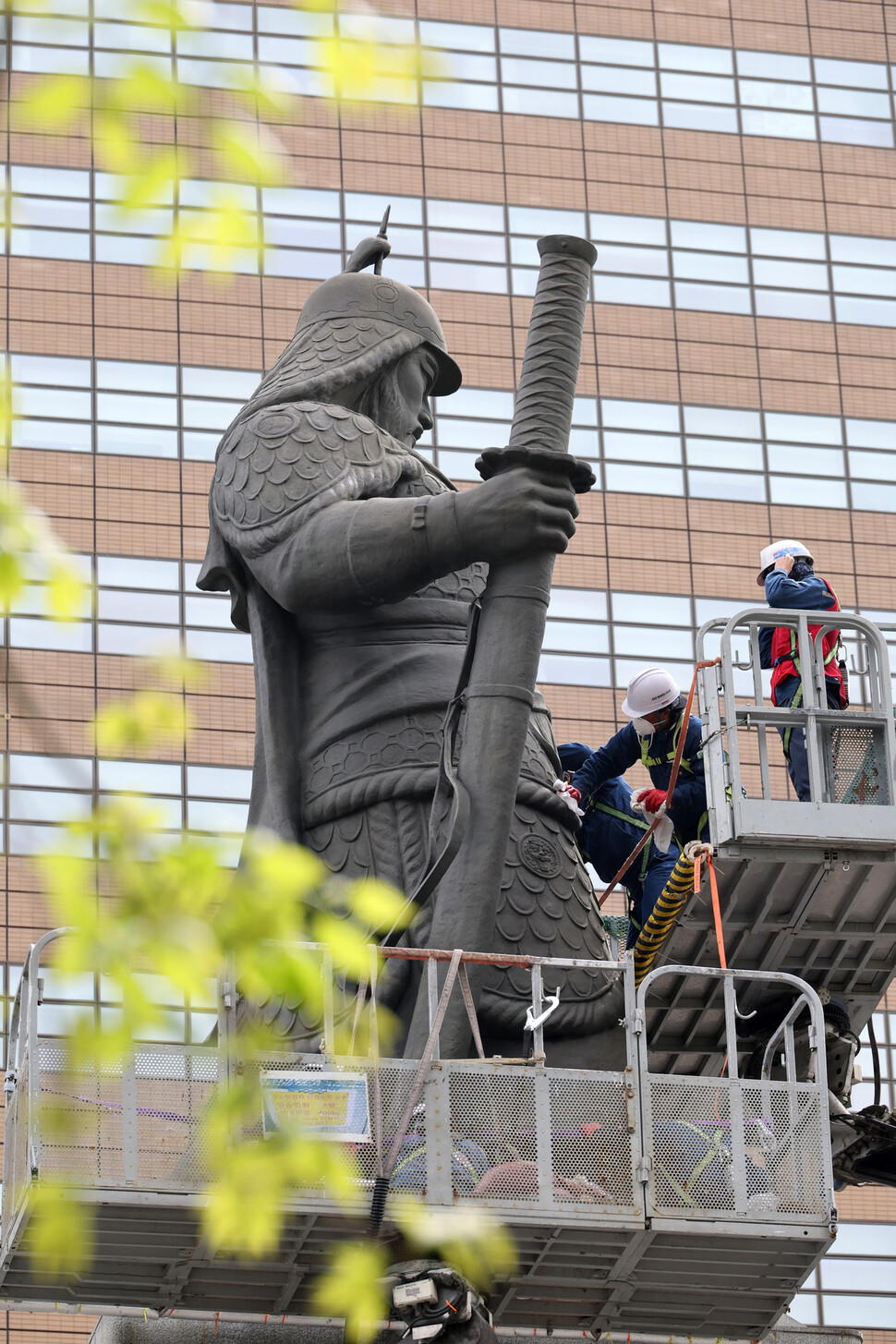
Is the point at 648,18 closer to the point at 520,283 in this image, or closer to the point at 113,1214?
the point at 520,283

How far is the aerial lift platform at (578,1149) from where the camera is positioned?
39.2 feet

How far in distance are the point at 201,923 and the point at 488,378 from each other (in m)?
35.0

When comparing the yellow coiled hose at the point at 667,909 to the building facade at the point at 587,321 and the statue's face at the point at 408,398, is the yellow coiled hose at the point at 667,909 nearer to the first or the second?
the statue's face at the point at 408,398

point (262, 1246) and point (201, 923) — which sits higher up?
point (201, 923)

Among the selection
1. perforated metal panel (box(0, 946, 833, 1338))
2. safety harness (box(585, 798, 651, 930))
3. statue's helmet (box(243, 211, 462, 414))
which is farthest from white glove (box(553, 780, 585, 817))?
statue's helmet (box(243, 211, 462, 414))

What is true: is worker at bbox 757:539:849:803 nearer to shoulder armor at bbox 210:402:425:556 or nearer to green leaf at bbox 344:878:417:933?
shoulder armor at bbox 210:402:425:556

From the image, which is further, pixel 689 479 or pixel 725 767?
pixel 689 479

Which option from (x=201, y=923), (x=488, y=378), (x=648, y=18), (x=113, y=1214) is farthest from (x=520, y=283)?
(x=201, y=923)

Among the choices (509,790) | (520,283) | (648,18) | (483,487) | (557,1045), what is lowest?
(557,1045)

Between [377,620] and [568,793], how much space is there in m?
1.26

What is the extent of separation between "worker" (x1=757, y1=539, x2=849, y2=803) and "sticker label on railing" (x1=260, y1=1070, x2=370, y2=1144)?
2973mm

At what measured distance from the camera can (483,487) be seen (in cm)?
1330

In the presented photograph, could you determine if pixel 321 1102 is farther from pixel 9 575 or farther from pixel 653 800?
pixel 9 575

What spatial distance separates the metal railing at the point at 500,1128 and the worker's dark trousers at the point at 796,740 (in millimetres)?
1469
